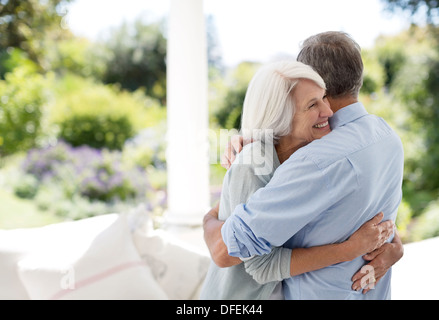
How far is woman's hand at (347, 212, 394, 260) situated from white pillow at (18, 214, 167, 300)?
3.21 ft

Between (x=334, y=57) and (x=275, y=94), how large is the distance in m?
0.16

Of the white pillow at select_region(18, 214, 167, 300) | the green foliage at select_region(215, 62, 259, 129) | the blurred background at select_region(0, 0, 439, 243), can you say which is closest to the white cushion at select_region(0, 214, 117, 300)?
the white pillow at select_region(18, 214, 167, 300)

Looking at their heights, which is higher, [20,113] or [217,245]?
[217,245]

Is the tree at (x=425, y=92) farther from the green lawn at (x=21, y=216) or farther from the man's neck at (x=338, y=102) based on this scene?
the man's neck at (x=338, y=102)

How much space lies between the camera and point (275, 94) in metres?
0.98

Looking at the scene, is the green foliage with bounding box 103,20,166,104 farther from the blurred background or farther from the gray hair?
the gray hair

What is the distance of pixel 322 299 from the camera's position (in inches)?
44.5

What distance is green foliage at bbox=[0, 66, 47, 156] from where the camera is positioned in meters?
6.95

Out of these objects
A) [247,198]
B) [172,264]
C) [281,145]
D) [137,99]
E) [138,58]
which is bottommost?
[172,264]

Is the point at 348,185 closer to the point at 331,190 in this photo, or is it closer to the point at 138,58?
the point at 331,190

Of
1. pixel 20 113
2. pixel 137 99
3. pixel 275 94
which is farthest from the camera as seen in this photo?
pixel 137 99

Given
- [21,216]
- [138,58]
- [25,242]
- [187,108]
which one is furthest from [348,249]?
[138,58]

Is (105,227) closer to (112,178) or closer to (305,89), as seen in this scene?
(305,89)
